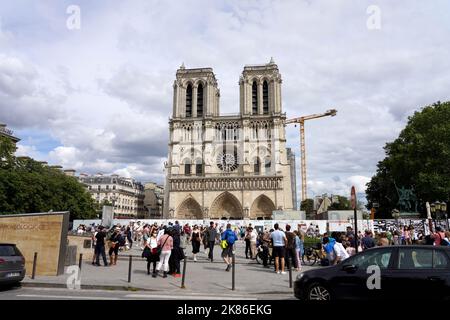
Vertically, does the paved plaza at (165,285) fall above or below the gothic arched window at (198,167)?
below

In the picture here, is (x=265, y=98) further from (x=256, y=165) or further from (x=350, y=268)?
(x=350, y=268)

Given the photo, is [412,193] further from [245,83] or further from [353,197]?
[245,83]

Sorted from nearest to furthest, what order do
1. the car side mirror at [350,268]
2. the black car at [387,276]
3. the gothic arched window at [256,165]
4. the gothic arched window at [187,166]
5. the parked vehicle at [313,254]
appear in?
the black car at [387,276], the car side mirror at [350,268], the parked vehicle at [313,254], the gothic arched window at [256,165], the gothic arched window at [187,166]

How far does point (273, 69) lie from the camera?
5941cm

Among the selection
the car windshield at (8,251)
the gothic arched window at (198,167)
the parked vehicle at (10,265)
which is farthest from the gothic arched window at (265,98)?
the parked vehicle at (10,265)

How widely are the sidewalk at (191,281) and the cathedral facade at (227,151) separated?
135ft

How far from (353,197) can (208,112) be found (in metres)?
50.1

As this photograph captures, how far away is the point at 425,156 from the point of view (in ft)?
105

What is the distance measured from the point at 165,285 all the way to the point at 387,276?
19.2ft

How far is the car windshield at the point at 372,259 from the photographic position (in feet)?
20.7

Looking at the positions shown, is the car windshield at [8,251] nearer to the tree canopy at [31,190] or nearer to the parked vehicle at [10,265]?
the parked vehicle at [10,265]

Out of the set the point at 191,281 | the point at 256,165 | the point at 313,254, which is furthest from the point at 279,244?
the point at 256,165
